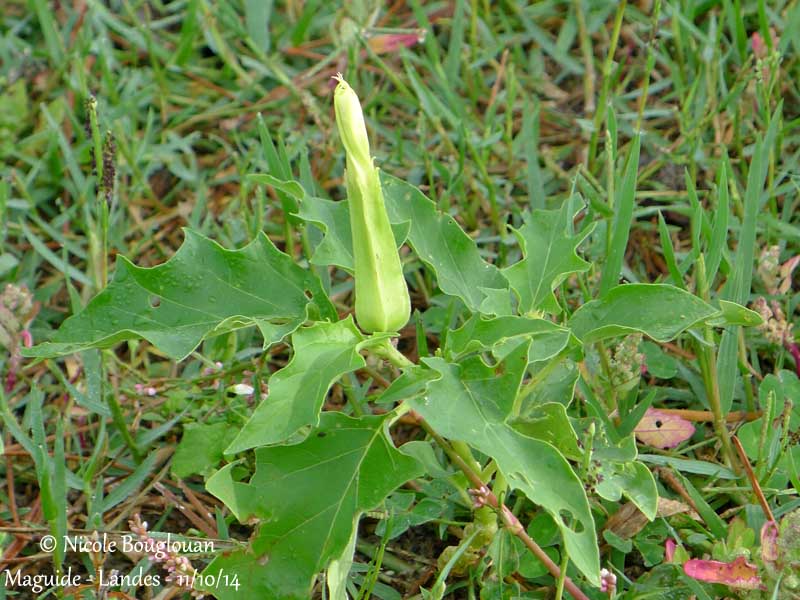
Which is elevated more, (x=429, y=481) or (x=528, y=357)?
(x=528, y=357)

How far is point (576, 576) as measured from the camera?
1854 mm

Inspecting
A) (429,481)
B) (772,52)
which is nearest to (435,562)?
(429,481)

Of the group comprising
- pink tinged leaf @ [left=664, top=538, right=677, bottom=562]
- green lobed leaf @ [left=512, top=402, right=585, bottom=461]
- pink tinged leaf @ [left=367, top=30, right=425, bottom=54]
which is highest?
pink tinged leaf @ [left=367, top=30, right=425, bottom=54]

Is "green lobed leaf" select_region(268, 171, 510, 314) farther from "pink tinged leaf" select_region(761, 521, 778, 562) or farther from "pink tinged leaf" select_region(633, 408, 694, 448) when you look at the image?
"pink tinged leaf" select_region(761, 521, 778, 562)

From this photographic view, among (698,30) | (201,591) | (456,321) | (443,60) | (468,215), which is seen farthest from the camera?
(443,60)

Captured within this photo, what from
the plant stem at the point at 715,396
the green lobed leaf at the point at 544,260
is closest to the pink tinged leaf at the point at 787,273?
the plant stem at the point at 715,396

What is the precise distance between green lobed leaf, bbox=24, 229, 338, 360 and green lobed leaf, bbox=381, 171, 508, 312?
24cm

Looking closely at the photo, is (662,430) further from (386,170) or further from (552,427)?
(386,170)

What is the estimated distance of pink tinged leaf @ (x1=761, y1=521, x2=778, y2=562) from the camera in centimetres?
169

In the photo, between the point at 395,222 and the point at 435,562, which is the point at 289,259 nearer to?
the point at 395,222

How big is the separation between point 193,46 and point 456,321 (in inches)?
56.2

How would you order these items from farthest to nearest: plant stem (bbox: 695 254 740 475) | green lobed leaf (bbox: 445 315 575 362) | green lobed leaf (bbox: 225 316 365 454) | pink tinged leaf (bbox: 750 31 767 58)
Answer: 1. pink tinged leaf (bbox: 750 31 767 58)
2. plant stem (bbox: 695 254 740 475)
3. green lobed leaf (bbox: 445 315 575 362)
4. green lobed leaf (bbox: 225 316 365 454)

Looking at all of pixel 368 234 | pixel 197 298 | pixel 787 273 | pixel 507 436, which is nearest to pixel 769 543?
pixel 507 436

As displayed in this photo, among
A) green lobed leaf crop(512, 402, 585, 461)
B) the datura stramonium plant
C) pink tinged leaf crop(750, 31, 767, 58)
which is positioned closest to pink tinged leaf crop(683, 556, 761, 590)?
green lobed leaf crop(512, 402, 585, 461)
